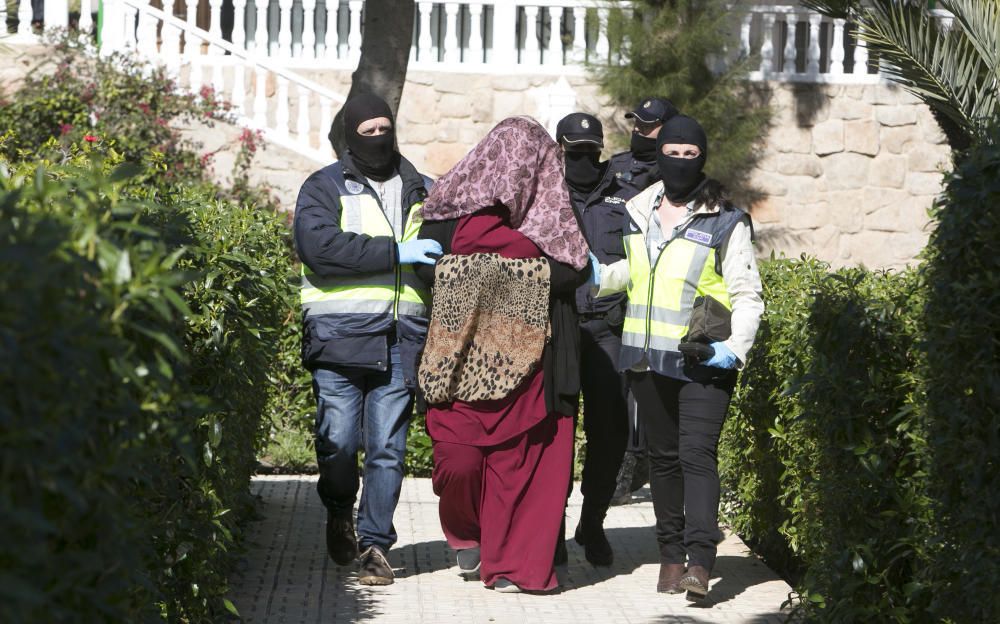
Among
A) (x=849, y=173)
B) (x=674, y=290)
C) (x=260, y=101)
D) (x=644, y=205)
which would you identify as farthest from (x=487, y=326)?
(x=849, y=173)

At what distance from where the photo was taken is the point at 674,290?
558cm

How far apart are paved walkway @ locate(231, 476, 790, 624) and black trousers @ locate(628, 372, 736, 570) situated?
0.83ft

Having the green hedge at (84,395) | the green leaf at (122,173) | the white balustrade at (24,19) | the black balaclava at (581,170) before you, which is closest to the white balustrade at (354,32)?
the white balustrade at (24,19)

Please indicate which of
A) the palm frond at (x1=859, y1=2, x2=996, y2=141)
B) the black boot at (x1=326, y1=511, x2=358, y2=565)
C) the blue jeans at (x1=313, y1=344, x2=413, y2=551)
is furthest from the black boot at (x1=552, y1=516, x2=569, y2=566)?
the palm frond at (x1=859, y1=2, x2=996, y2=141)

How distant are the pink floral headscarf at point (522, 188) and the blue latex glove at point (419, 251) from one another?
0.41ft

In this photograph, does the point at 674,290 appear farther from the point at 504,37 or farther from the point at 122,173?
the point at 504,37

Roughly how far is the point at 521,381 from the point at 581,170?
1.29 meters

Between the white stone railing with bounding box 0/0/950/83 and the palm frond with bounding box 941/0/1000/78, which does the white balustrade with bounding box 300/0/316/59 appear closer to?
the white stone railing with bounding box 0/0/950/83

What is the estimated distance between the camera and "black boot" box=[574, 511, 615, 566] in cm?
623

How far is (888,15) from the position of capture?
9188 mm

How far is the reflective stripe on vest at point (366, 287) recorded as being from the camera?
5.75m

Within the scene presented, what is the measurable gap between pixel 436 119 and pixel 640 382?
29.2ft

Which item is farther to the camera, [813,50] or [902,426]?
[813,50]

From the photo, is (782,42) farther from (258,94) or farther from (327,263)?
(327,263)
